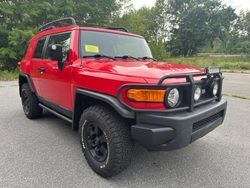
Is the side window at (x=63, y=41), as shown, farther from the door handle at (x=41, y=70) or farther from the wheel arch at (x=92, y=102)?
the wheel arch at (x=92, y=102)

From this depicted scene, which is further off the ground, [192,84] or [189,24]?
[189,24]

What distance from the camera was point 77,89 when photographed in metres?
3.02

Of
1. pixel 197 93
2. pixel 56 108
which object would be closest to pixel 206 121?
pixel 197 93

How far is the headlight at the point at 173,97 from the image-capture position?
2.37 m

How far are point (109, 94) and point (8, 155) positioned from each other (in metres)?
1.81

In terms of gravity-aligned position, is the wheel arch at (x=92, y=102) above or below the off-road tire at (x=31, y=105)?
above

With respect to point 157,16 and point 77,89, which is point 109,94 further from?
point 157,16

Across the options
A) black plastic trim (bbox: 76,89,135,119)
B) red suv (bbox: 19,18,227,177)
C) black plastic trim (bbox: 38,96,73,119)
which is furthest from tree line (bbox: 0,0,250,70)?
black plastic trim (bbox: 76,89,135,119)

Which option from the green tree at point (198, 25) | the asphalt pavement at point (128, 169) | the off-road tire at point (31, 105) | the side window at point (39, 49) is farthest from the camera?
the green tree at point (198, 25)

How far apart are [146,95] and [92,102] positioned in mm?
983

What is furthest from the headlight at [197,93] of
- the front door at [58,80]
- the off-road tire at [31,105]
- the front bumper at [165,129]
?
the off-road tire at [31,105]

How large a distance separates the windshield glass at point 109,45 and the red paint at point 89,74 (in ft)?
0.37

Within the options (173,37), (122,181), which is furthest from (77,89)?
(173,37)

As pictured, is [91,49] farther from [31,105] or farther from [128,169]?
[31,105]
